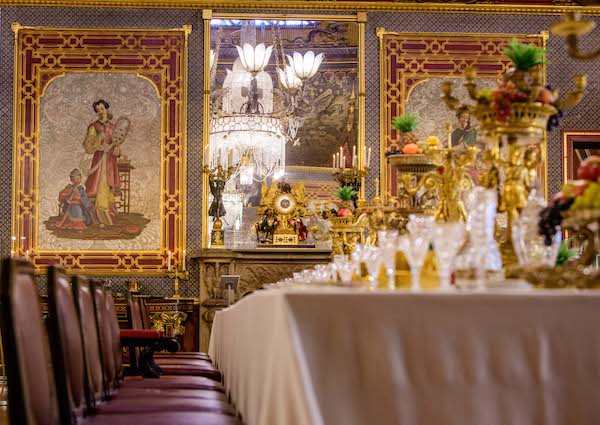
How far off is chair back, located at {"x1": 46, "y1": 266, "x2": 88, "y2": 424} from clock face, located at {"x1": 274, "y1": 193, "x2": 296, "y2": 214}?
782cm

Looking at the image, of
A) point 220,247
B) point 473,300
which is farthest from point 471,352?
point 220,247

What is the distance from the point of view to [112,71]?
11398 mm

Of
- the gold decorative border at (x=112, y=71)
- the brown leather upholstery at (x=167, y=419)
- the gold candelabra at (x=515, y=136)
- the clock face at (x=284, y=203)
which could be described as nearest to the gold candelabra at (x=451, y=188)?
the gold candelabra at (x=515, y=136)

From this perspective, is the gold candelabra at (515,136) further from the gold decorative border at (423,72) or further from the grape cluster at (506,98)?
the gold decorative border at (423,72)

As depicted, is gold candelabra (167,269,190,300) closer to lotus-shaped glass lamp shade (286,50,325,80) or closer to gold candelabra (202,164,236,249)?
gold candelabra (202,164,236,249)

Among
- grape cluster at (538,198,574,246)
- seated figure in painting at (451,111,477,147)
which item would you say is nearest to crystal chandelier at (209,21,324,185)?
seated figure in painting at (451,111,477,147)

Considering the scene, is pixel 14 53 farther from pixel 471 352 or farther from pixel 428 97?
pixel 471 352

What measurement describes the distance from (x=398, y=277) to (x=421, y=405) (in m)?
1.32

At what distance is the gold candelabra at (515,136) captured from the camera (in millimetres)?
3535

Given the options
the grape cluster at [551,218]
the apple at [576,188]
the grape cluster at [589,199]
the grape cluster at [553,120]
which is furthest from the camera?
the grape cluster at [553,120]

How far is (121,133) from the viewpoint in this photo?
11289 mm

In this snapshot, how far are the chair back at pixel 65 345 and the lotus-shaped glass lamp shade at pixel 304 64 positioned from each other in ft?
27.3

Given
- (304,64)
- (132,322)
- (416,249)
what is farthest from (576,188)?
(304,64)

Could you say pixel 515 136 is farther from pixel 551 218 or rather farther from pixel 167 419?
pixel 167 419
